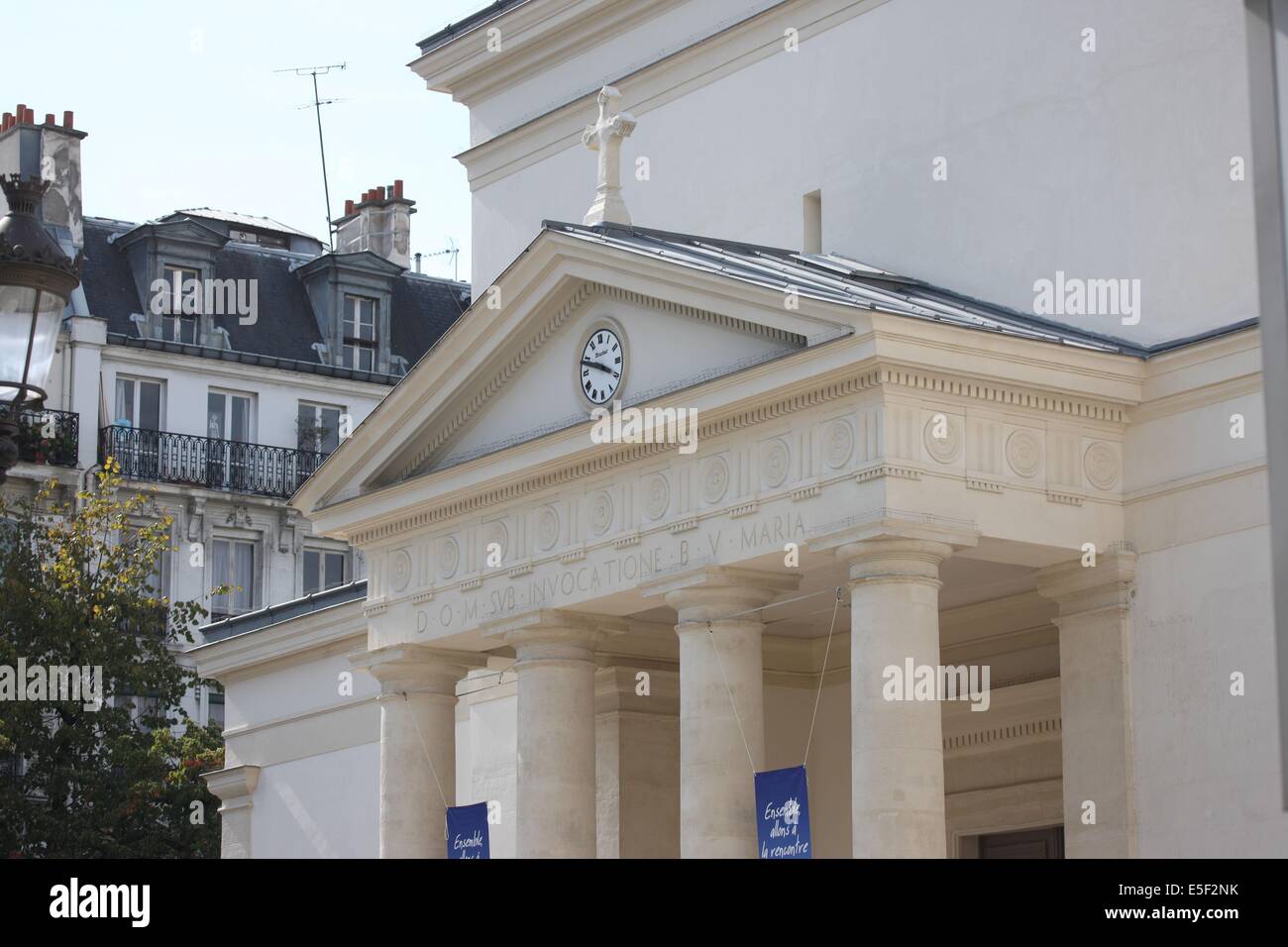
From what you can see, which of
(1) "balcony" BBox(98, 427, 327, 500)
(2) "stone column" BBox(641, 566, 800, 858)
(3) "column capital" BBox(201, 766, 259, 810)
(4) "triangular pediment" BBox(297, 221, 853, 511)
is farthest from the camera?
(1) "balcony" BBox(98, 427, 327, 500)

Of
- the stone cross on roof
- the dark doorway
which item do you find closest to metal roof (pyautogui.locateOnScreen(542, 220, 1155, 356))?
the stone cross on roof

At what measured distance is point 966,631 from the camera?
27.8 m

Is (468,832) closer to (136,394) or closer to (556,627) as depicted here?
(556,627)

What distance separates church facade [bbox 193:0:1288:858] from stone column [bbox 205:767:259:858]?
12.1ft

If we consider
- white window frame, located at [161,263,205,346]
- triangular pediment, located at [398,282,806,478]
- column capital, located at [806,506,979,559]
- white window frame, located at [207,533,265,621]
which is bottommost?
column capital, located at [806,506,979,559]

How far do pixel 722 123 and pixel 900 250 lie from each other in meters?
4.30

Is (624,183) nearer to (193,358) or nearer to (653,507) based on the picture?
(653,507)

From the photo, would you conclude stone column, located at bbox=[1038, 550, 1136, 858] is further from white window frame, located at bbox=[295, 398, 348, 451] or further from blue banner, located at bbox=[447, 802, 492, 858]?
white window frame, located at bbox=[295, 398, 348, 451]

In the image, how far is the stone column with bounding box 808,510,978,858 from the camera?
22.1 m

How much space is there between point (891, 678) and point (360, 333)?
35.3 metres

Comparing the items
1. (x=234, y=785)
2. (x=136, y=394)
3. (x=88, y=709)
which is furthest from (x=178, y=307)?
(x=234, y=785)

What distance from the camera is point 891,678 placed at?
2217 cm

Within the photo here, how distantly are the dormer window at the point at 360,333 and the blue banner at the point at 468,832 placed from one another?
29.1 metres
